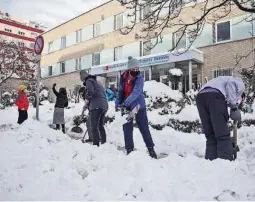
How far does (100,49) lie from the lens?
29781mm

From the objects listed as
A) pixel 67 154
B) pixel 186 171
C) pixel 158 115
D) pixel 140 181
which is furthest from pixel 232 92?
pixel 158 115

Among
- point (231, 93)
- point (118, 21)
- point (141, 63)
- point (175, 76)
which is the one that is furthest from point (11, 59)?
point (231, 93)

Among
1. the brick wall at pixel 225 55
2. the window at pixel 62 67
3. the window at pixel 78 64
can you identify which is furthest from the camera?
the window at pixel 62 67

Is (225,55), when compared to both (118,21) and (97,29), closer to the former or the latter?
(118,21)

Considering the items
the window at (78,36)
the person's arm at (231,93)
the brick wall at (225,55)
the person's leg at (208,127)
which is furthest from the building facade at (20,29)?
the person's arm at (231,93)

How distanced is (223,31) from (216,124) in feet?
55.4

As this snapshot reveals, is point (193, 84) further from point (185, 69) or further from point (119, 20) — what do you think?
point (119, 20)

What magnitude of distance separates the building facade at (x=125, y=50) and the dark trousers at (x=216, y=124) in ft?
20.8

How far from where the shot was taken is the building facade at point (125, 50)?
19.9 meters

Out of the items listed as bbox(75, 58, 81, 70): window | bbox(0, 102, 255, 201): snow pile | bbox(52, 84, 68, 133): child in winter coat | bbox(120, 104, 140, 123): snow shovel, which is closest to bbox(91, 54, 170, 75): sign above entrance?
bbox(75, 58, 81, 70): window

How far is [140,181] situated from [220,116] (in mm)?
1803

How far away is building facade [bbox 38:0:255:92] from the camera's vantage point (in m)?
19.9

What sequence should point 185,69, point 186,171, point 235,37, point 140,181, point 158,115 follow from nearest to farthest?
1. point 140,181
2. point 186,171
3. point 158,115
4. point 235,37
5. point 185,69

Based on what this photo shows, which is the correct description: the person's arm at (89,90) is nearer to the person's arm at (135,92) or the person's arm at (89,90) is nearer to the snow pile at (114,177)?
the person's arm at (135,92)
